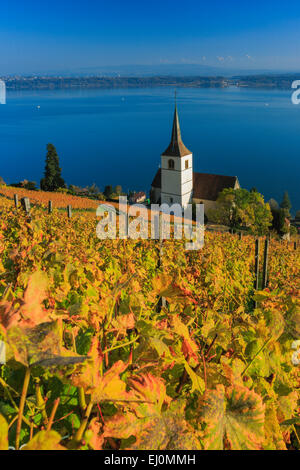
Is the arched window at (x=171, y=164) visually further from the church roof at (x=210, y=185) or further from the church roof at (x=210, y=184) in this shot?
the church roof at (x=210, y=185)

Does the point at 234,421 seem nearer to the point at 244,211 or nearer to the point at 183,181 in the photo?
the point at 244,211

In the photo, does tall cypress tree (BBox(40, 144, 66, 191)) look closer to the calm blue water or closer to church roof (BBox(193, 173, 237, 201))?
church roof (BBox(193, 173, 237, 201))

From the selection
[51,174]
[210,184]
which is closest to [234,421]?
[210,184]

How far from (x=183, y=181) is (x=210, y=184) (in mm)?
4575

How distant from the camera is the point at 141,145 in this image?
423ft

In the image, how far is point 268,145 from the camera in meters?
125

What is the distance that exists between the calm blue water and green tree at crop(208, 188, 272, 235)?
33.0 m

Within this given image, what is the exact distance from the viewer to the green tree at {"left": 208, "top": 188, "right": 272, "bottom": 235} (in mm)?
42406

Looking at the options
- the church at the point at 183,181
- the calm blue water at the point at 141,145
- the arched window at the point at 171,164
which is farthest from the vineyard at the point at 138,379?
the calm blue water at the point at 141,145

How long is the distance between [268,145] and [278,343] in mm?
135697

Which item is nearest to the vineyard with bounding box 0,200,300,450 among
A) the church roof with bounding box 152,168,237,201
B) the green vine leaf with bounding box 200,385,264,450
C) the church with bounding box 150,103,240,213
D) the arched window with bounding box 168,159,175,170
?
the green vine leaf with bounding box 200,385,264,450

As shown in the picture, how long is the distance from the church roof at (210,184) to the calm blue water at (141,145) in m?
29.0

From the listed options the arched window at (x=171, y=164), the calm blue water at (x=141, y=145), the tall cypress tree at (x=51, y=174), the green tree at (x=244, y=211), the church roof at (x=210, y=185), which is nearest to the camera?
the green tree at (x=244, y=211)

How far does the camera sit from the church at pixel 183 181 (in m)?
49.9
